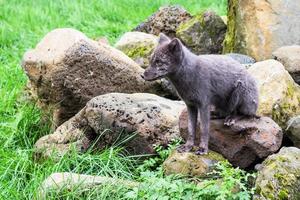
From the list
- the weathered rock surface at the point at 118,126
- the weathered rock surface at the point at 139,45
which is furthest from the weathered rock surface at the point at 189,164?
the weathered rock surface at the point at 139,45

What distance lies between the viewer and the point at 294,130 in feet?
22.6

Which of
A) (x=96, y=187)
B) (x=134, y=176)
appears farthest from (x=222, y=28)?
(x=96, y=187)

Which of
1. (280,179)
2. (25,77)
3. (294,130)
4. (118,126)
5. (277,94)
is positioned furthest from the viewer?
(25,77)

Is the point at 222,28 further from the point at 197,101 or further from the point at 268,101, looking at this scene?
the point at 197,101

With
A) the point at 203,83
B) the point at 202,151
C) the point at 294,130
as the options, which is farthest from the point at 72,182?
the point at 294,130

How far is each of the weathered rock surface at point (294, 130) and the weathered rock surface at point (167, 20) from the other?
3.61 m

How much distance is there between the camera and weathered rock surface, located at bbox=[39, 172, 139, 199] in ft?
20.0

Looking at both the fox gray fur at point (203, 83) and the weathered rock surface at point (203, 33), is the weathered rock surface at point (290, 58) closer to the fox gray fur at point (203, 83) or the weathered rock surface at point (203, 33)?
the weathered rock surface at point (203, 33)

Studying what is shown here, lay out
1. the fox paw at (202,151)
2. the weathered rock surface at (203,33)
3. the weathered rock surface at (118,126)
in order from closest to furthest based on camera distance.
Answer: the fox paw at (202,151)
the weathered rock surface at (118,126)
the weathered rock surface at (203,33)

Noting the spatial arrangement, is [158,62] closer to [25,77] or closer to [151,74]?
[151,74]

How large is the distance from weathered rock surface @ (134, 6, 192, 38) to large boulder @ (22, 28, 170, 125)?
2.23 meters

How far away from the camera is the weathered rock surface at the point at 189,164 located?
6.37m

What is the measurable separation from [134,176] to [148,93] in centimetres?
158

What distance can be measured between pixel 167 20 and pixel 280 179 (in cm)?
514
